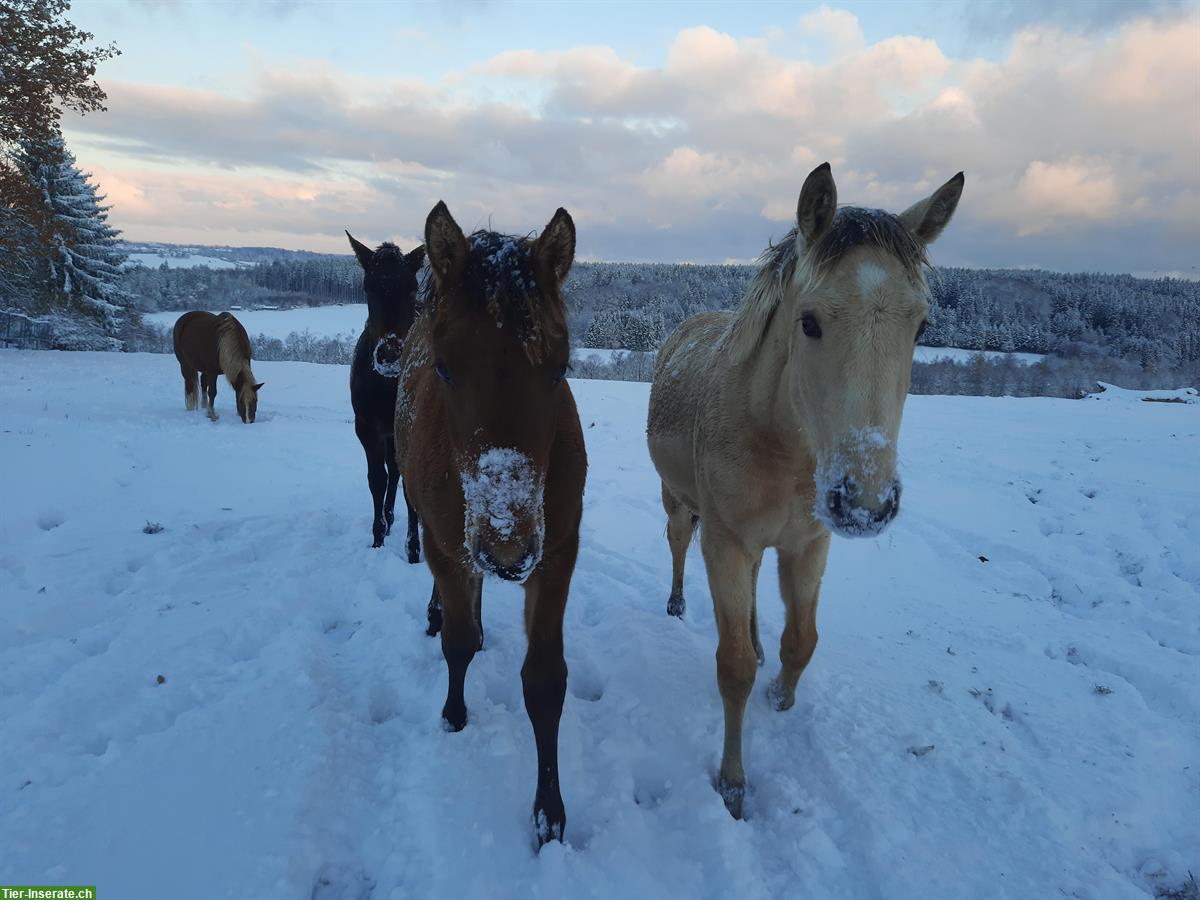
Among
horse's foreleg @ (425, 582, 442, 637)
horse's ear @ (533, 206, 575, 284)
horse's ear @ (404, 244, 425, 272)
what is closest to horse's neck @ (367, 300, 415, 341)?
horse's ear @ (404, 244, 425, 272)

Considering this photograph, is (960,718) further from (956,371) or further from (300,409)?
(956,371)

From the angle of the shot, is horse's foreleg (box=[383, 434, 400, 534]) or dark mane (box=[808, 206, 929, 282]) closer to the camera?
dark mane (box=[808, 206, 929, 282])

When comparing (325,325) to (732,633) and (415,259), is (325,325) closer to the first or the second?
(415,259)

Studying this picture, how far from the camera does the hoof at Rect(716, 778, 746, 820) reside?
2604mm

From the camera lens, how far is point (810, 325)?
6.80ft

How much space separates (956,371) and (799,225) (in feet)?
157

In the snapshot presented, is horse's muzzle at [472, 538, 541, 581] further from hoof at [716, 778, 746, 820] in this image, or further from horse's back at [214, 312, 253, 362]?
horse's back at [214, 312, 253, 362]

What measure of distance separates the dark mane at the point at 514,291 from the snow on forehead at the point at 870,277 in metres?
1.12

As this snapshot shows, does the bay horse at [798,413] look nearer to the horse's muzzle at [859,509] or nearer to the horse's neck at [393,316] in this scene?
the horse's muzzle at [859,509]

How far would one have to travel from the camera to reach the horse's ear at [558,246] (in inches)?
85.7

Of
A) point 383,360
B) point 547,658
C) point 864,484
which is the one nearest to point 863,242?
point 864,484

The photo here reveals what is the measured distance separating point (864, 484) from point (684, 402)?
2019 mm

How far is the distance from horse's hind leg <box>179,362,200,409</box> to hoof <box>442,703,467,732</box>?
42.5 feet

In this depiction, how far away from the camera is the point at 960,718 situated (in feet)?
10.2
